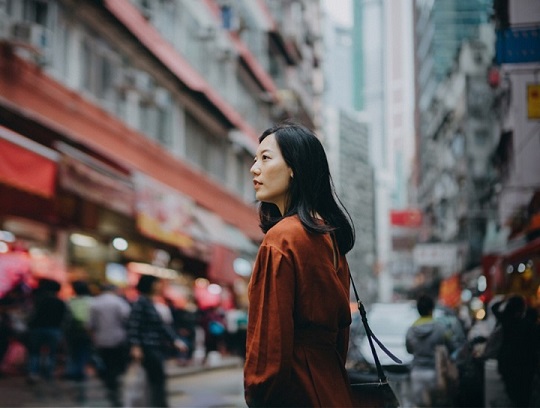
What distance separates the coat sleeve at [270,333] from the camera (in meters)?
3.12

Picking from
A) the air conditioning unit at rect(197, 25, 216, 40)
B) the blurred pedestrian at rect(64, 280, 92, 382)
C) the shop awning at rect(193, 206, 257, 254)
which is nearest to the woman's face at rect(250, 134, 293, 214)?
the blurred pedestrian at rect(64, 280, 92, 382)

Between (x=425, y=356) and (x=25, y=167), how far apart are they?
668 cm

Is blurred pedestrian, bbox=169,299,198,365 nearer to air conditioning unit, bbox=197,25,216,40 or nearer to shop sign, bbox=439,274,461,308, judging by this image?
air conditioning unit, bbox=197,25,216,40

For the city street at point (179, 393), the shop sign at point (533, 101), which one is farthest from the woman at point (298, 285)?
the shop sign at point (533, 101)

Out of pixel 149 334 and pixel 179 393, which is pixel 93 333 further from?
pixel 149 334

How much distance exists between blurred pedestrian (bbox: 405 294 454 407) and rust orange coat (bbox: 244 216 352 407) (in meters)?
7.51

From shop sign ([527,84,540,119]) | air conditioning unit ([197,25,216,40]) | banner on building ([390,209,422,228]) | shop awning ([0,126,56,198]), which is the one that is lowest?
shop awning ([0,126,56,198])

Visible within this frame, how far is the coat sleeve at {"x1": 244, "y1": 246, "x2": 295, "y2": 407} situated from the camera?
3.12 metres

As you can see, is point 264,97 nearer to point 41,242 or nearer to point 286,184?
point 41,242

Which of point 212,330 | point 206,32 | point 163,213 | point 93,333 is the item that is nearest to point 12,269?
point 93,333

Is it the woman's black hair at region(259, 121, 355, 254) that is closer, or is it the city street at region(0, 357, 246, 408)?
the woman's black hair at region(259, 121, 355, 254)

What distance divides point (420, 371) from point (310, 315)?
7.83 meters

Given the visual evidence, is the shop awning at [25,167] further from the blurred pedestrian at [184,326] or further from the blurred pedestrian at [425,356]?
the blurred pedestrian at [184,326]

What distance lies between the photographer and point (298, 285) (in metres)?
3.26
